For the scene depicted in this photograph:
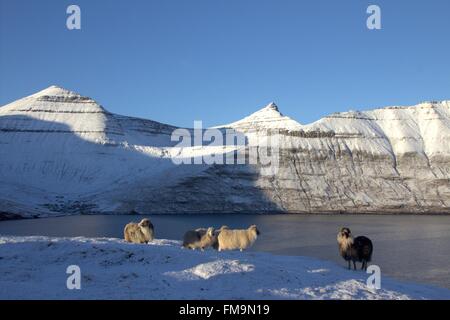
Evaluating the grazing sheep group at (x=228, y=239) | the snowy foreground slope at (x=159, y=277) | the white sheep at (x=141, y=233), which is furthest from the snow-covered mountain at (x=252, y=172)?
the snowy foreground slope at (x=159, y=277)

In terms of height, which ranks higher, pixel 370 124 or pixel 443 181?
pixel 370 124

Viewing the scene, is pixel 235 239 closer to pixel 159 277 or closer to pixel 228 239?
pixel 228 239

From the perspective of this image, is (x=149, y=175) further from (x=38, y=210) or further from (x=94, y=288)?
(x=94, y=288)

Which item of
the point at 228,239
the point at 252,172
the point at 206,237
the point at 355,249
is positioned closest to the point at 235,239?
the point at 228,239

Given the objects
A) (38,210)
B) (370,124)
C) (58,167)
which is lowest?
(38,210)
